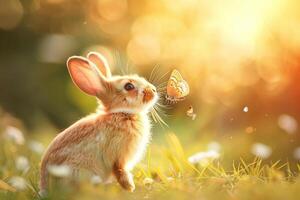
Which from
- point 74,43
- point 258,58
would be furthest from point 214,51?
point 74,43

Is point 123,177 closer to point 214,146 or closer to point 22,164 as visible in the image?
point 22,164


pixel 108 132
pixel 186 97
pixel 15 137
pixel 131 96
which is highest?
pixel 131 96

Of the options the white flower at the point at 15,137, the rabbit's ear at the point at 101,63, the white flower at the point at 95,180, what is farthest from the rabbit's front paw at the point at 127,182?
the white flower at the point at 15,137

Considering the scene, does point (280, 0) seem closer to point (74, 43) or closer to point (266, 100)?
point (266, 100)

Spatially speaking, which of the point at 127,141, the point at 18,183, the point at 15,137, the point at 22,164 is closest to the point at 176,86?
the point at 127,141

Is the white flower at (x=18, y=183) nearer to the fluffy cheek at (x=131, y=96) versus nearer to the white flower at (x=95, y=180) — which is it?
the white flower at (x=95, y=180)
